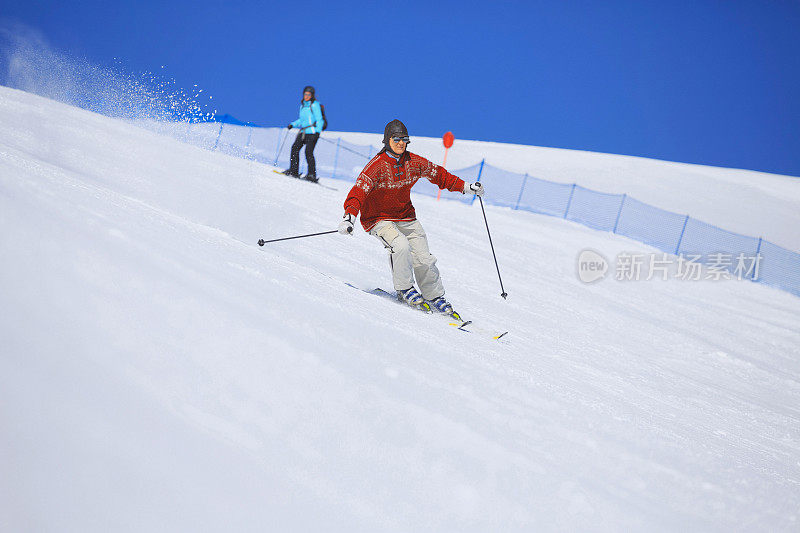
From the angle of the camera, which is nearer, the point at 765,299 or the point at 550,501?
the point at 550,501

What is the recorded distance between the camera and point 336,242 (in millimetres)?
6434

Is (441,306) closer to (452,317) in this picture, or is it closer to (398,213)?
(452,317)

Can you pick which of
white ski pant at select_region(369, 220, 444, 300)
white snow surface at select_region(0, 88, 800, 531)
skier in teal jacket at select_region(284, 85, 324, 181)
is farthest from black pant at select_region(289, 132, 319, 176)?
white snow surface at select_region(0, 88, 800, 531)

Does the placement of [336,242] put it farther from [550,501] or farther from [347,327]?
[550,501]

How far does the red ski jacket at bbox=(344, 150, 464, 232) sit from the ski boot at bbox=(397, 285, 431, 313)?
2.03 ft

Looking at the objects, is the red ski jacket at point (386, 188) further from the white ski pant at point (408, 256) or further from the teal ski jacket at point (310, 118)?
the teal ski jacket at point (310, 118)

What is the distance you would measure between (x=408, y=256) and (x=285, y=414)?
2.89m

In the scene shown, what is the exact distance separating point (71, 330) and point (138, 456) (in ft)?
1.82

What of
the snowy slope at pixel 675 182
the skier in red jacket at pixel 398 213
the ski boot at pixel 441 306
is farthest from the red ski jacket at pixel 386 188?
the snowy slope at pixel 675 182

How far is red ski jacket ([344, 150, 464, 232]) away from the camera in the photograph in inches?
173

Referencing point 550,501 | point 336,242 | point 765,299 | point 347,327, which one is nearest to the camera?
point 550,501

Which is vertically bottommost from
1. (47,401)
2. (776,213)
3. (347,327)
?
(47,401)

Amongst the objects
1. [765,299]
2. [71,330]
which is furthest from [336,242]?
[765,299]

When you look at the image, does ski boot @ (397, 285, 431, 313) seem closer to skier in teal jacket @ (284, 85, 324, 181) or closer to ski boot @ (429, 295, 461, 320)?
ski boot @ (429, 295, 461, 320)
